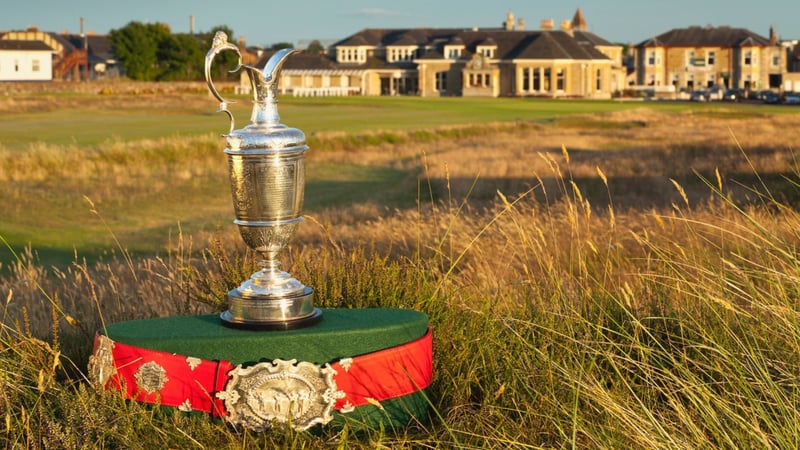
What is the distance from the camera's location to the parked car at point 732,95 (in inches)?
3152

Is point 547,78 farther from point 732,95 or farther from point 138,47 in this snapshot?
point 138,47

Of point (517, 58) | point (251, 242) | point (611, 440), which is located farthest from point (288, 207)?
point (517, 58)

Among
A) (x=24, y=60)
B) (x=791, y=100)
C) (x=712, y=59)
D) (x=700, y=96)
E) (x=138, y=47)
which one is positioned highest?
(x=138, y=47)

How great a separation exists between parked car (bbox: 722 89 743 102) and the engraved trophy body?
79160 mm

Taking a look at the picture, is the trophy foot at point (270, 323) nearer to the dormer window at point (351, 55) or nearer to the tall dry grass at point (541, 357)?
the tall dry grass at point (541, 357)

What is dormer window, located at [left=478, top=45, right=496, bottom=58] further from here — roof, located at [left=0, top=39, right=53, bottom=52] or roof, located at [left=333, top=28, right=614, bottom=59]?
roof, located at [left=0, top=39, right=53, bottom=52]

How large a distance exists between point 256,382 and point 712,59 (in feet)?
323

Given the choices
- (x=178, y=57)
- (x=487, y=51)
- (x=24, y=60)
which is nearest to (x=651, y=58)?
(x=487, y=51)

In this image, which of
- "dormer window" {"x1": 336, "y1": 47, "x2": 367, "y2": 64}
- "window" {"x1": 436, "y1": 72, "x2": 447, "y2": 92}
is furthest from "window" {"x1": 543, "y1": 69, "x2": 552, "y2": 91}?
"dormer window" {"x1": 336, "y1": 47, "x2": 367, "y2": 64}

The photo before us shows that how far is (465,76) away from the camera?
87.9m

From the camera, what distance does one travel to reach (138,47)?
8900 centimetres

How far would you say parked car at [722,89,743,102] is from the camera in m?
80.1

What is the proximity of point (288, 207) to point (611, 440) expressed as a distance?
1587 mm

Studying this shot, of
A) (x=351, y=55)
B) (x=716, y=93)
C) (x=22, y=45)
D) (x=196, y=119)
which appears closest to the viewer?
(x=196, y=119)
